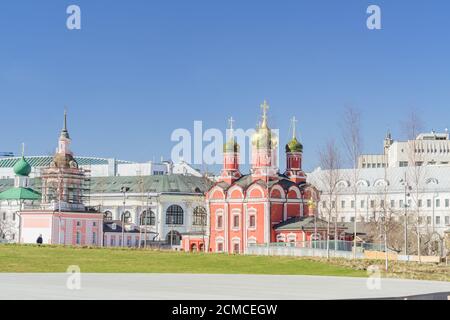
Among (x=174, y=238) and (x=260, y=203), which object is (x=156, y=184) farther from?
(x=260, y=203)

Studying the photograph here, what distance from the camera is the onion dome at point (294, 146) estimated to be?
3285 inches

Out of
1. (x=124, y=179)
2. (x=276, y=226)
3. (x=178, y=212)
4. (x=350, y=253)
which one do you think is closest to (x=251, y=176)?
(x=276, y=226)

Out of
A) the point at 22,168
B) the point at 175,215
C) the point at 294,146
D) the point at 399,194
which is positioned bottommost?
the point at 175,215

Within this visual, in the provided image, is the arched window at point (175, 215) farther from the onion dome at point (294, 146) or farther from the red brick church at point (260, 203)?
the onion dome at point (294, 146)

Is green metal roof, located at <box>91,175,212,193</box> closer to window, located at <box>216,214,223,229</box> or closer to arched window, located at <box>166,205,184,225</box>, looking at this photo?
arched window, located at <box>166,205,184,225</box>

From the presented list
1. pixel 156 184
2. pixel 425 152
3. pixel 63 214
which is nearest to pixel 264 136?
pixel 63 214

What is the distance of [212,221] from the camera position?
81.0 metres

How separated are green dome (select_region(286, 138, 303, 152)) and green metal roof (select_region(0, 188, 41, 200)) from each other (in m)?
33.9

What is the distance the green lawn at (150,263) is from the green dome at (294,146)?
113 feet

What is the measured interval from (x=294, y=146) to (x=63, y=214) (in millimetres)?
23111

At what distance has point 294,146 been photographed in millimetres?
83438

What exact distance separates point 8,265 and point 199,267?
9.12 metres

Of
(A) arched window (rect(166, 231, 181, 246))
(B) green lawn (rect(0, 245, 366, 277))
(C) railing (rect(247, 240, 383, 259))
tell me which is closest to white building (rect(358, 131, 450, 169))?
(A) arched window (rect(166, 231, 181, 246))

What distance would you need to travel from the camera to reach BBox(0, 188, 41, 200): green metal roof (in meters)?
103
